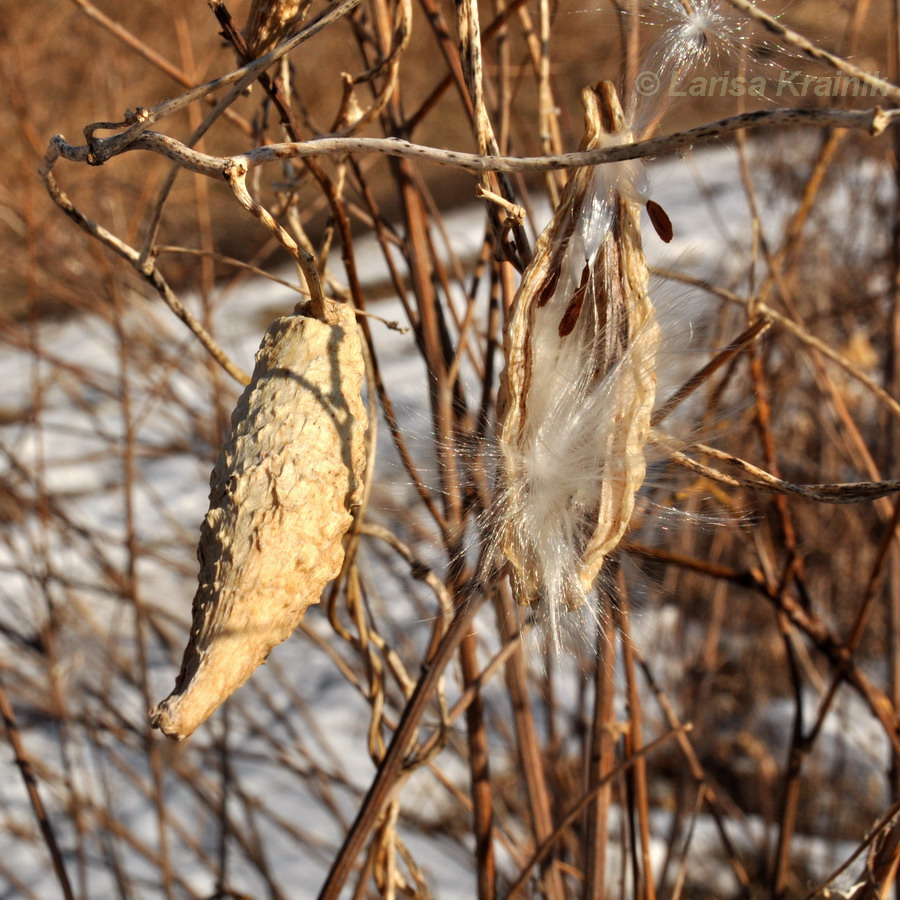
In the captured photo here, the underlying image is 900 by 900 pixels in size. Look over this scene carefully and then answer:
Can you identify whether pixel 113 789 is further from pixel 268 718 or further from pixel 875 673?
pixel 875 673

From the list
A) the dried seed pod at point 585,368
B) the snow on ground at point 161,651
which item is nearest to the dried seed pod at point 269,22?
the dried seed pod at point 585,368

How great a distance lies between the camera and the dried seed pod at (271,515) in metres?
0.31

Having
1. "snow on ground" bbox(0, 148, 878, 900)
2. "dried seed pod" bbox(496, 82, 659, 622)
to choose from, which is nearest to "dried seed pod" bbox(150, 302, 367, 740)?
"dried seed pod" bbox(496, 82, 659, 622)

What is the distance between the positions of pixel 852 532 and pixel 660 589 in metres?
1.88

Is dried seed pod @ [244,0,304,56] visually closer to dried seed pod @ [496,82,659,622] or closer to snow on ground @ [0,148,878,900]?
dried seed pod @ [496,82,659,622]

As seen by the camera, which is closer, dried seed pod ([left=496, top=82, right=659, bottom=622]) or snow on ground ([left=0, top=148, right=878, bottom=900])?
dried seed pod ([left=496, top=82, right=659, bottom=622])

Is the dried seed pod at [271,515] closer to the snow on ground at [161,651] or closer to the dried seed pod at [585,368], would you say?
the dried seed pod at [585,368]

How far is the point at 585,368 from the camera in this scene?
14.8 inches

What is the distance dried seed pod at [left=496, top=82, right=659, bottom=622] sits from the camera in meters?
0.36

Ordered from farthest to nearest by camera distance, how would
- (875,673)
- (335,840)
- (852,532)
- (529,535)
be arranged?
(875,673) → (852,532) → (335,840) → (529,535)

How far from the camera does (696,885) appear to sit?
70.9 inches

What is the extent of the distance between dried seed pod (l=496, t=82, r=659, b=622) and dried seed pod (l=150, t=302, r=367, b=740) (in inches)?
2.9

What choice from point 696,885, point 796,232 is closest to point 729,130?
point 796,232

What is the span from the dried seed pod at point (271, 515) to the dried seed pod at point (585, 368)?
0.07 metres
